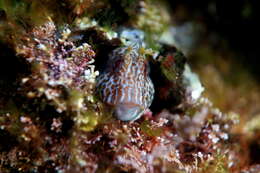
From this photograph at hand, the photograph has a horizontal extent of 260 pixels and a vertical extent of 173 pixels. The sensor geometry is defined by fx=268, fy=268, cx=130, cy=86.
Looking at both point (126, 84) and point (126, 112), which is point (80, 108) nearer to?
point (126, 112)

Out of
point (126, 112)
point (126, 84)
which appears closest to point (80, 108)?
point (126, 112)

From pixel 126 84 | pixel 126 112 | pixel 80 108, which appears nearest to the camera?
pixel 80 108

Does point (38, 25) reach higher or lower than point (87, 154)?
higher

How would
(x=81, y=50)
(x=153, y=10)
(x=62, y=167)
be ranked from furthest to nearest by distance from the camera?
(x=153, y=10) < (x=81, y=50) < (x=62, y=167)

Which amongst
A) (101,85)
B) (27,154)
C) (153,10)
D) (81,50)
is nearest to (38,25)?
(81,50)

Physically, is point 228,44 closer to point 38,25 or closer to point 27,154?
point 38,25
